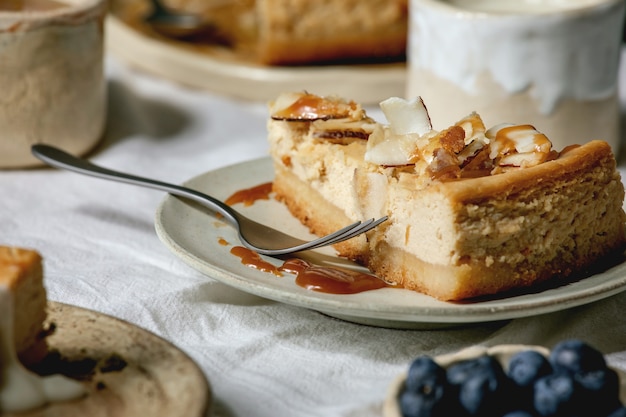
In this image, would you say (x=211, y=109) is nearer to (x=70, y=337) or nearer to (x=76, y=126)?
(x=76, y=126)

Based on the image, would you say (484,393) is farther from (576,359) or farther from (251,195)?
(251,195)

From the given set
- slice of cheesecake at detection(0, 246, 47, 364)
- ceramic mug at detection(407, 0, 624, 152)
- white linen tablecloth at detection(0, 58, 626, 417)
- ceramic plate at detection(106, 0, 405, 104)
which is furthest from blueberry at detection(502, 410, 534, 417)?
ceramic plate at detection(106, 0, 405, 104)

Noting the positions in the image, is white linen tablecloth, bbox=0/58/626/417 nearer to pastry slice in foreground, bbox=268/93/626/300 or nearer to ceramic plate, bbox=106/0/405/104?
pastry slice in foreground, bbox=268/93/626/300

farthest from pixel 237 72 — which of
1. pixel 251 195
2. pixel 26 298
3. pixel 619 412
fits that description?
pixel 619 412

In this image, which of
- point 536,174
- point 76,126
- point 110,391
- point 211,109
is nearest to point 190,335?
point 110,391

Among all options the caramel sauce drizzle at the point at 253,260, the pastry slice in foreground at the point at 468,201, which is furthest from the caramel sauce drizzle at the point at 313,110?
the caramel sauce drizzle at the point at 253,260

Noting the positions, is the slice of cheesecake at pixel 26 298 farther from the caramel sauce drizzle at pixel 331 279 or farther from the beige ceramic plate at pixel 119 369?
the caramel sauce drizzle at pixel 331 279
